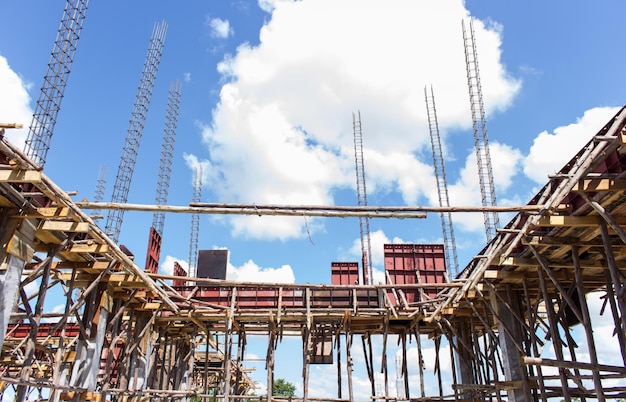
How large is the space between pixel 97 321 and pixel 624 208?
47.3 feet

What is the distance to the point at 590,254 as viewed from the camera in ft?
43.3

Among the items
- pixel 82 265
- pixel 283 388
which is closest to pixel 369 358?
pixel 82 265

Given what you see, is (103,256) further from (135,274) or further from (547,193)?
(547,193)

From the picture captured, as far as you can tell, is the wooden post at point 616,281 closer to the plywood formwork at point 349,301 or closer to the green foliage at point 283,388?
the plywood formwork at point 349,301

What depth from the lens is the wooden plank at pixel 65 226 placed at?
11.6 meters

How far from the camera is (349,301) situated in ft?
66.9

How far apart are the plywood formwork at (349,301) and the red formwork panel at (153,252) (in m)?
2.01

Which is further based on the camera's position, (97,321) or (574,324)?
(574,324)

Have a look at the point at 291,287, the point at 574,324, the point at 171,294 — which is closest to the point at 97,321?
the point at 171,294

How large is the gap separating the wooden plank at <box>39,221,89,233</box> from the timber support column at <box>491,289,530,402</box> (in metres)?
11.2

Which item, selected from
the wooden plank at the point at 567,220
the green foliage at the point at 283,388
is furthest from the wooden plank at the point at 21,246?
the green foliage at the point at 283,388

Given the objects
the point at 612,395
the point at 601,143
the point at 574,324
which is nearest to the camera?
the point at 601,143

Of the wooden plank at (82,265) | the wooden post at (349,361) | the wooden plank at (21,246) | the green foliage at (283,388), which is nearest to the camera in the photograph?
the wooden plank at (21,246)

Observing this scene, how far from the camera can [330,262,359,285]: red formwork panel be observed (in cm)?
2216
